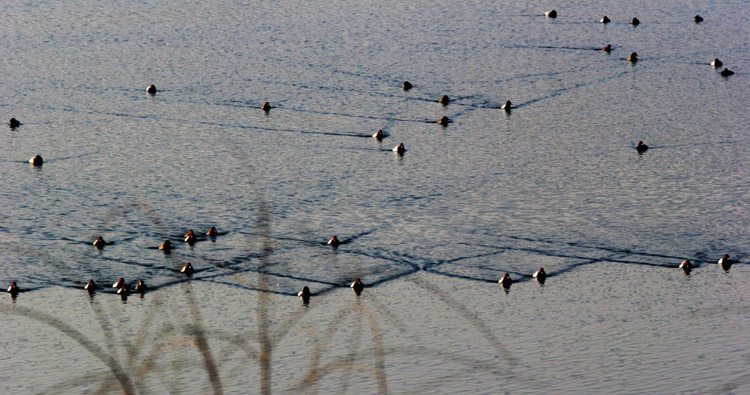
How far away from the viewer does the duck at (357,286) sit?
21828 mm

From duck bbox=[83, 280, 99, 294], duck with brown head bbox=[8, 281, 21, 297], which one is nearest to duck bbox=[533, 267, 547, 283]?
duck bbox=[83, 280, 99, 294]

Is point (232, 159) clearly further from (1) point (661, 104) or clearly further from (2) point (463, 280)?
(1) point (661, 104)

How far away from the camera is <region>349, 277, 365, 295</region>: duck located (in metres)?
21.8

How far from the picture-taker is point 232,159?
104 feet

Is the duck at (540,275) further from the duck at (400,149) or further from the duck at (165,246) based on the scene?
the duck at (400,149)

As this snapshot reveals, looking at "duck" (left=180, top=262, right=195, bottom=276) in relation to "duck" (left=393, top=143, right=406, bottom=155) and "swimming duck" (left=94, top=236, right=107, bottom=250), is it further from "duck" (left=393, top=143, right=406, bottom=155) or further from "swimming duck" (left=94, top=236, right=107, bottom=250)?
"duck" (left=393, top=143, right=406, bottom=155)

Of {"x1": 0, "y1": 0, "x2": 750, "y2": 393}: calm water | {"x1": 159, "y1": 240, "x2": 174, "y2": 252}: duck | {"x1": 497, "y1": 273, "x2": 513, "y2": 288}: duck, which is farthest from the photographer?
{"x1": 159, "y1": 240, "x2": 174, "y2": 252}: duck

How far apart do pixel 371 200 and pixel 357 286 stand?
247 inches

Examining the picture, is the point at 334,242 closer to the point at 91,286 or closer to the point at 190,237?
the point at 190,237

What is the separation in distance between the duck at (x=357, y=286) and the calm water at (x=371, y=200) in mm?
Result: 142

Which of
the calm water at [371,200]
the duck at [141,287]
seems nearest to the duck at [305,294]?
the calm water at [371,200]

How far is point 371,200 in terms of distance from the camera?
2797 centimetres

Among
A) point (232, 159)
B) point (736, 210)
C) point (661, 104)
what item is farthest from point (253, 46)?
point (736, 210)

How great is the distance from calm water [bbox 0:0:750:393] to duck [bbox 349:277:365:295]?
0.47 feet
